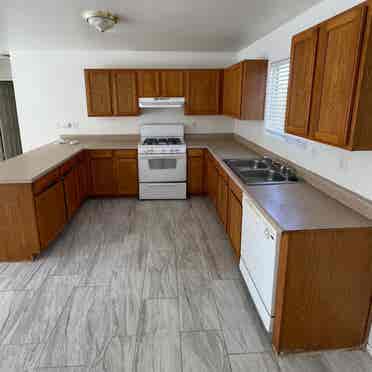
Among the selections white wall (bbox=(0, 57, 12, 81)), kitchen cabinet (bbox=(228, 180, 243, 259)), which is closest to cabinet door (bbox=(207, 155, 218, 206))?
kitchen cabinet (bbox=(228, 180, 243, 259))

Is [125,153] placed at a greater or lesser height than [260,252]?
greater

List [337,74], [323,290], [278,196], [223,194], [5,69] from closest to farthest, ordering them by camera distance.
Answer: [337,74] < [323,290] < [278,196] < [223,194] < [5,69]

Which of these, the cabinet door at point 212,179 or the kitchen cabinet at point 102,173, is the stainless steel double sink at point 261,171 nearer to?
the cabinet door at point 212,179

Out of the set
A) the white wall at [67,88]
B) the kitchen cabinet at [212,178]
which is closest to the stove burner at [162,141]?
the white wall at [67,88]

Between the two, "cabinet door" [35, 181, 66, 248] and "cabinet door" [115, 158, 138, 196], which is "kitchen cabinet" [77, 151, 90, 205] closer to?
"cabinet door" [115, 158, 138, 196]

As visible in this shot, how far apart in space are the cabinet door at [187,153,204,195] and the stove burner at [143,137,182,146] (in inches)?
14.5

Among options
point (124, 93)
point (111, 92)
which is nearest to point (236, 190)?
point (124, 93)

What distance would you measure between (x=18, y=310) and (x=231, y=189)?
6.86ft

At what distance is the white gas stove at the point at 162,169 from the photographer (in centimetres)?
435

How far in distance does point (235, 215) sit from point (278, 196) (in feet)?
2.12

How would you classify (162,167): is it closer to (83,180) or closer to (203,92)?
(83,180)

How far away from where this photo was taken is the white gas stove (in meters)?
4.35

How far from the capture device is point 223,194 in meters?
3.30

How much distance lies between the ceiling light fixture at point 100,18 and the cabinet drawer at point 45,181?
1.57 m
